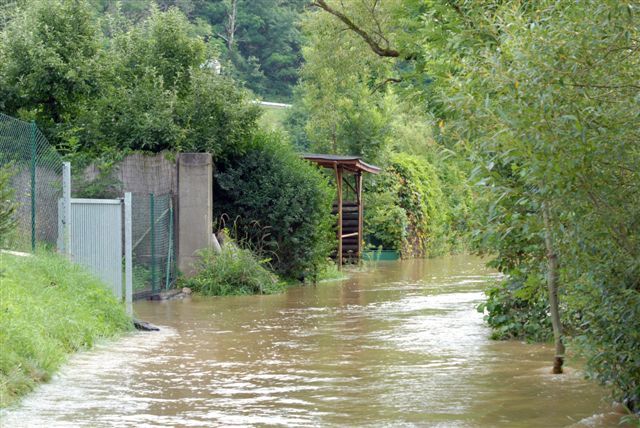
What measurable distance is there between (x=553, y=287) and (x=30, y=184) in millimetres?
8860

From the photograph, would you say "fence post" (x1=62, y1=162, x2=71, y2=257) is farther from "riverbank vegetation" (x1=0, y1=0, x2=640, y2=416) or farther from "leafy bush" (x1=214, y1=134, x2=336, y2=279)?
"leafy bush" (x1=214, y1=134, x2=336, y2=279)

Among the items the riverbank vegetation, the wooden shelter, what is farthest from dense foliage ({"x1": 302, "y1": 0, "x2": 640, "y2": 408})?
the wooden shelter

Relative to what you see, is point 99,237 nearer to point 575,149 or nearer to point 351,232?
point 575,149

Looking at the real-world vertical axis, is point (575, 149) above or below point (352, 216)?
above

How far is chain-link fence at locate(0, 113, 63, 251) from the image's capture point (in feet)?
47.6

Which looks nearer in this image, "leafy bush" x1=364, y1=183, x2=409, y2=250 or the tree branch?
the tree branch

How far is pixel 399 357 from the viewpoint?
457 inches

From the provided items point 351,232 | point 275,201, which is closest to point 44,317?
point 275,201

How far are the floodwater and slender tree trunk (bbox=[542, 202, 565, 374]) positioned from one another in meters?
0.18

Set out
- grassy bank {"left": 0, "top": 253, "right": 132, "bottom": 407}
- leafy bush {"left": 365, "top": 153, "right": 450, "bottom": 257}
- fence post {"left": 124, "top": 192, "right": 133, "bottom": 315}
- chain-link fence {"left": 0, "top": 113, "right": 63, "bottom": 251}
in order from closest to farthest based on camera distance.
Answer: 1. grassy bank {"left": 0, "top": 253, "right": 132, "bottom": 407}
2. fence post {"left": 124, "top": 192, "right": 133, "bottom": 315}
3. chain-link fence {"left": 0, "top": 113, "right": 63, "bottom": 251}
4. leafy bush {"left": 365, "top": 153, "right": 450, "bottom": 257}

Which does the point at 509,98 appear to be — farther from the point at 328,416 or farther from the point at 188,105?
the point at 188,105

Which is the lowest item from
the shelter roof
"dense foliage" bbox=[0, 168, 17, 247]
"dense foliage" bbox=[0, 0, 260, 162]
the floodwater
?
the floodwater

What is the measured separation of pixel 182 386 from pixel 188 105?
12.1 metres

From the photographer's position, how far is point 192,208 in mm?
20703
